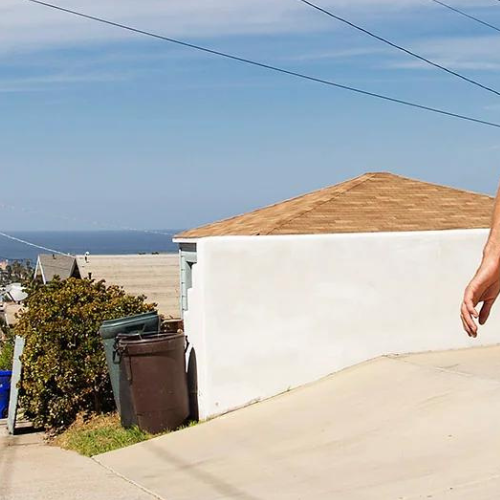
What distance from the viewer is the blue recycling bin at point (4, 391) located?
43.6ft

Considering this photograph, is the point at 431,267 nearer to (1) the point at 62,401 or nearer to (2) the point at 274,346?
(2) the point at 274,346

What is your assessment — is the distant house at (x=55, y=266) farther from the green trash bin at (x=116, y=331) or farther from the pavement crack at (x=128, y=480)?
the pavement crack at (x=128, y=480)

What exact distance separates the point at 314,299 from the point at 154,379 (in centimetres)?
214

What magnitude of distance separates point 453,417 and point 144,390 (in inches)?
137

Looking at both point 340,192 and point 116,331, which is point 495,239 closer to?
point 116,331

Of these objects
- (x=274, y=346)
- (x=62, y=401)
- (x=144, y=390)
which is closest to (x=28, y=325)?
(x=62, y=401)

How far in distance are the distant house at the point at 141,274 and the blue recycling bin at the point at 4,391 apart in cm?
467

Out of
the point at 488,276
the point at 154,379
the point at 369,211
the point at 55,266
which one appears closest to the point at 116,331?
the point at 154,379

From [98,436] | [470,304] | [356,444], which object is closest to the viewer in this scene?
[470,304]

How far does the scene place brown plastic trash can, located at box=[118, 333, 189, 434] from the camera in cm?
1032

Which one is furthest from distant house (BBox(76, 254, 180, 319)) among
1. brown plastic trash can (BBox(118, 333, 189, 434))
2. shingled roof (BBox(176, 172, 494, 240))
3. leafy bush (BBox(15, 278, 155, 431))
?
brown plastic trash can (BBox(118, 333, 189, 434))

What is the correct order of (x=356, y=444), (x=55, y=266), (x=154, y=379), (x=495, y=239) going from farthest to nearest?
(x=55, y=266) → (x=154, y=379) → (x=356, y=444) → (x=495, y=239)

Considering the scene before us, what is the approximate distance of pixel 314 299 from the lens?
11.1 meters

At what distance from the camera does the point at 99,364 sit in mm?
11828
